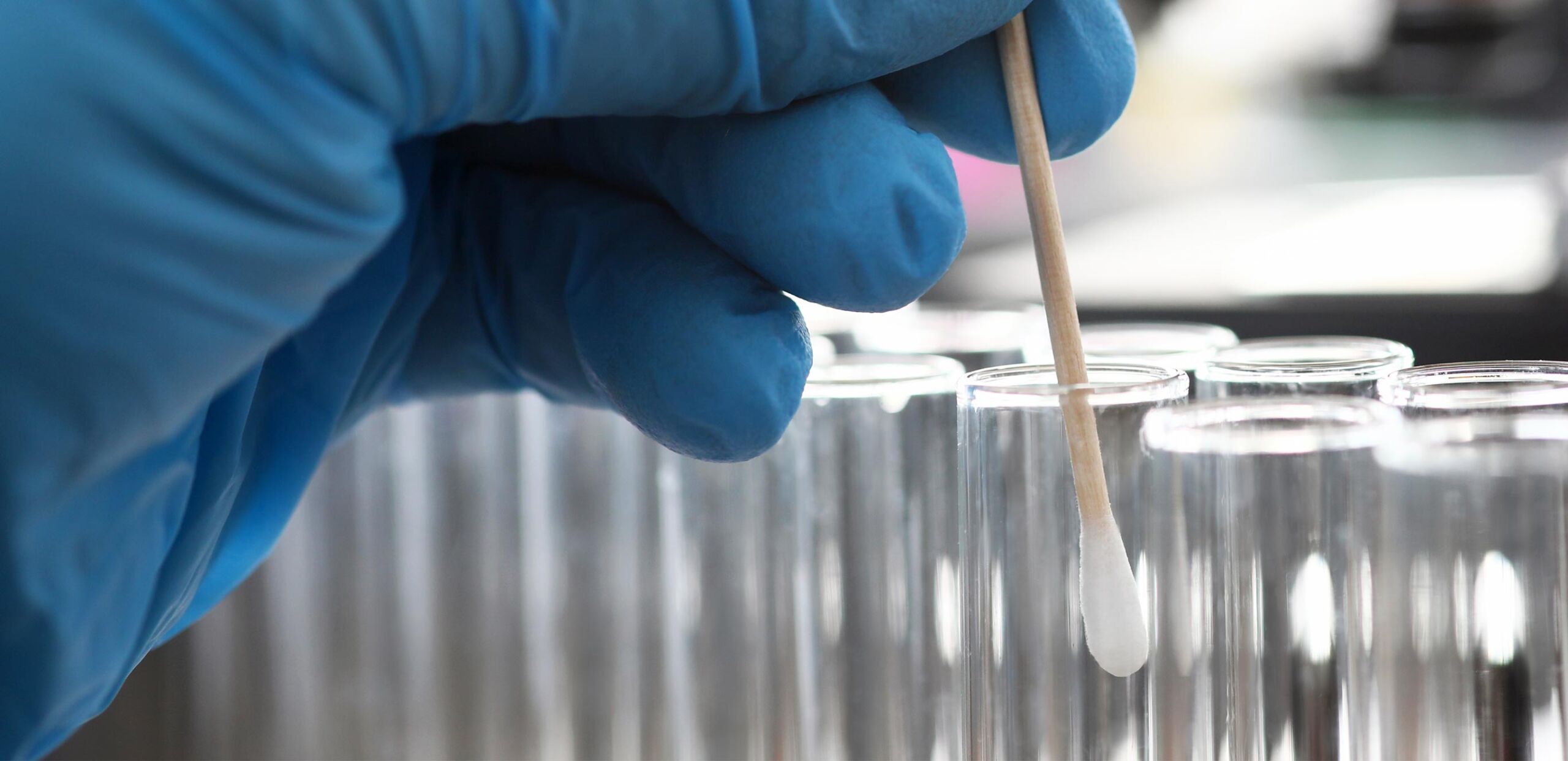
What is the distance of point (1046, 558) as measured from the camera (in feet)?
1.51

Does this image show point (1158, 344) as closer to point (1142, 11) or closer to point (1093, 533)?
point (1093, 533)

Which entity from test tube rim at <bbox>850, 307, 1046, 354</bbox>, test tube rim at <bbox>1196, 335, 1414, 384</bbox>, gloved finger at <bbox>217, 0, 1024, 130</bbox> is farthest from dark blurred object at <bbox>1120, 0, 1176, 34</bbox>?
gloved finger at <bbox>217, 0, 1024, 130</bbox>

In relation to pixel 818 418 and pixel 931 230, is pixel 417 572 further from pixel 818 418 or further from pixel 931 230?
pixel 931 230

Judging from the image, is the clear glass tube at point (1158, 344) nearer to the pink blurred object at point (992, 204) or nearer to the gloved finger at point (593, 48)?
the gloved finger at point (593, 48)

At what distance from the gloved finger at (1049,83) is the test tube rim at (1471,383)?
0.17 m

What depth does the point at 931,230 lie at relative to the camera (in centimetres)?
48

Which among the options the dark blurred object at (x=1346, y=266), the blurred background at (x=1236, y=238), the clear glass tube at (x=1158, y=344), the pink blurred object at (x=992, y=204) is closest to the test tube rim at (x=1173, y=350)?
the clear glass tube at (x=1158, y=344)

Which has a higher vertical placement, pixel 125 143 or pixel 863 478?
pixel 125 143

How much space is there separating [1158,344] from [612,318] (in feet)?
1.00

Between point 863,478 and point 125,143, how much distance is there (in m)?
0.37

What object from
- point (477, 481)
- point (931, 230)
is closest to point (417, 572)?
point (477, 481)

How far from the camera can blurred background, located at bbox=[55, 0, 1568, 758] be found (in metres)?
0.91

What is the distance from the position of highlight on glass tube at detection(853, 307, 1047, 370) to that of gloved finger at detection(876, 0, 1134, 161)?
0.21 meters

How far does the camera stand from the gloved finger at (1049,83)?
0.53 m
